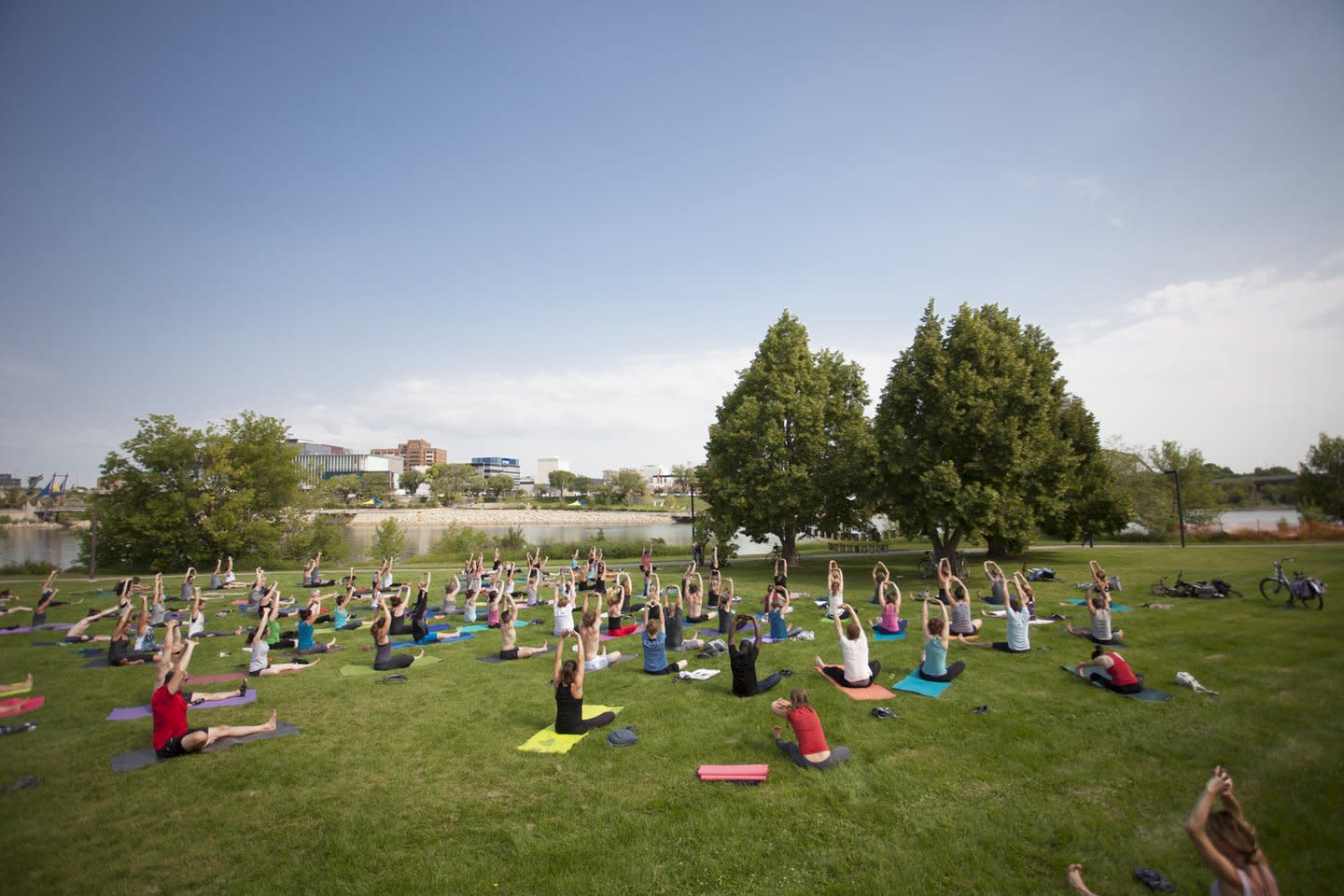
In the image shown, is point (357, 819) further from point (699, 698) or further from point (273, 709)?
point (699, 698)

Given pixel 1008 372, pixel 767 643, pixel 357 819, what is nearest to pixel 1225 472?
pixel 1008 372

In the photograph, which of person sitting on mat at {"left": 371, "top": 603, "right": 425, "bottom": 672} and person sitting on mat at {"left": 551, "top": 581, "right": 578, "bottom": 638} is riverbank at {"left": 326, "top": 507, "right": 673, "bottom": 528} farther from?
person sitting on mat at {"left": 371, "top": 603, "right": 425, "bottom": 672}

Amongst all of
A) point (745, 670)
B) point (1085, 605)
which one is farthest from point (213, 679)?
point (1085, 605)

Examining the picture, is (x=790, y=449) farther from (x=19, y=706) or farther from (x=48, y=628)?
(x=48, y=628)

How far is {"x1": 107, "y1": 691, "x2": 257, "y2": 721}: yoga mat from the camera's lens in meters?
10.3

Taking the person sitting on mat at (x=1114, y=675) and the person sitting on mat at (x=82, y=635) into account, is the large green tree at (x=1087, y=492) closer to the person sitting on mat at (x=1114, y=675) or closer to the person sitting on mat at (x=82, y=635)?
the person sitting on mat at (x=1114, y=675)

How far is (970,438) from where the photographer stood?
84.2 ft

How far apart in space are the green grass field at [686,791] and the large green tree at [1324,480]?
17.9m

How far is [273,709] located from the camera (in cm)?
1067

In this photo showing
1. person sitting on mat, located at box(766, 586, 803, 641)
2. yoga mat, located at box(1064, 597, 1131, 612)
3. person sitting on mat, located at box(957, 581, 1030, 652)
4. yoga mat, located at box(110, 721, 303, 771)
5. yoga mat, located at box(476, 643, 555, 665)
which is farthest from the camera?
yoga mat, located at box(1064, 597, 1131, 612)

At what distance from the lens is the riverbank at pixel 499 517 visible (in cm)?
12450

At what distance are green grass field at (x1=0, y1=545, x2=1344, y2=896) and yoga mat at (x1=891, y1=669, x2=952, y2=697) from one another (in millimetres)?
319

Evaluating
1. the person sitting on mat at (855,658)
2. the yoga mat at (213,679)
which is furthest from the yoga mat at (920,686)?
the yoga mat at (213,679)

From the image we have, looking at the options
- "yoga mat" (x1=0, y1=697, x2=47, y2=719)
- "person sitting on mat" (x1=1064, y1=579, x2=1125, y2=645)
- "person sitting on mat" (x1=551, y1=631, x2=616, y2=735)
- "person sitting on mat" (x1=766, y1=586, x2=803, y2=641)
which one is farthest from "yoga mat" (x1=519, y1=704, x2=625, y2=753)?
"person sitting on mat" (x1=1064, y1=579, x2=1125, y2=645)
